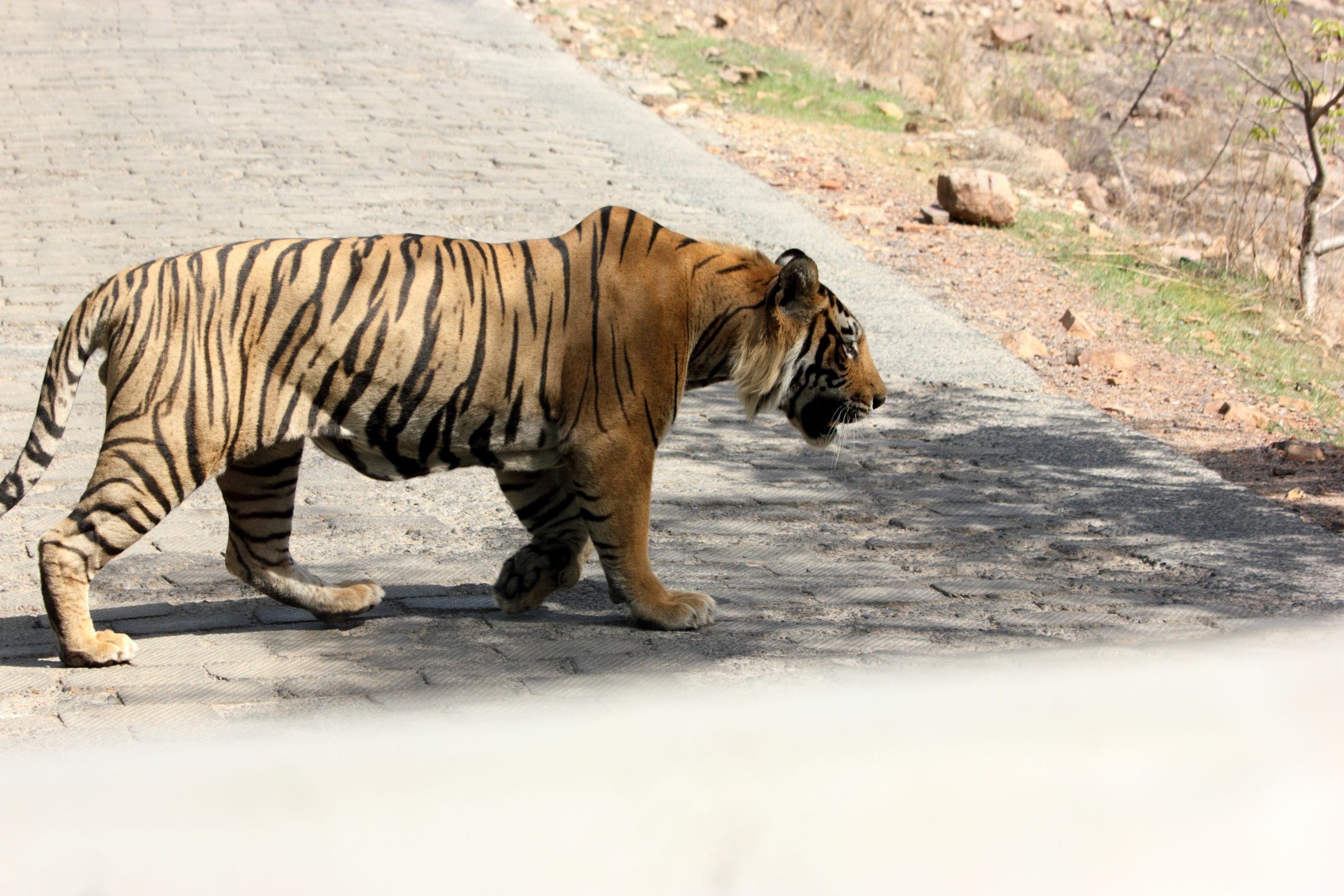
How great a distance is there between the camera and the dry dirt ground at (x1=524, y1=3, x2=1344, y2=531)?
7594 mm

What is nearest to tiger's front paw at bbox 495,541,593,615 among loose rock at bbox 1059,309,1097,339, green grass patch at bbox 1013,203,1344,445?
green grass patch at bbox 1013,203,1344,445

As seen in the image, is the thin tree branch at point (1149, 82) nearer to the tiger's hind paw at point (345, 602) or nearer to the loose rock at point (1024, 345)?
the loose rock at point (1024, 345)

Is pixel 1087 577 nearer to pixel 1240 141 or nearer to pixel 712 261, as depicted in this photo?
pixel 712 261

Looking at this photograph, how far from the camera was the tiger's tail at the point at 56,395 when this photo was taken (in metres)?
4.03

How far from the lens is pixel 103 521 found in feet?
12.8

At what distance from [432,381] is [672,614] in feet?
3.77

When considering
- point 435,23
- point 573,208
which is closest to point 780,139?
point 573,208

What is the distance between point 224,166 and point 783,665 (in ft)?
28.7

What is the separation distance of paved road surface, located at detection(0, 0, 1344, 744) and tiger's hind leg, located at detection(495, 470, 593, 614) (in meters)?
0.11

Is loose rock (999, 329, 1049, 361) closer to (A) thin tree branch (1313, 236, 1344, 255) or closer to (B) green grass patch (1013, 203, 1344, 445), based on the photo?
(B) green grass patch (1013, 203, 1344, 445)

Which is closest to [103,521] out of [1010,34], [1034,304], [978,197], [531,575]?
[531,575]

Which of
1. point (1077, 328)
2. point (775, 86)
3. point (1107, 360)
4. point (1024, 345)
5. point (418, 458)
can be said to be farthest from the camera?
point (775, 86)

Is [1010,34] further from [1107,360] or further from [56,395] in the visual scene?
[56,395]

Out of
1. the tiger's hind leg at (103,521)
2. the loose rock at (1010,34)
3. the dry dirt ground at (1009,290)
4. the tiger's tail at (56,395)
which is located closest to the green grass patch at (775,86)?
the dry dirt ground at (1009,290)
